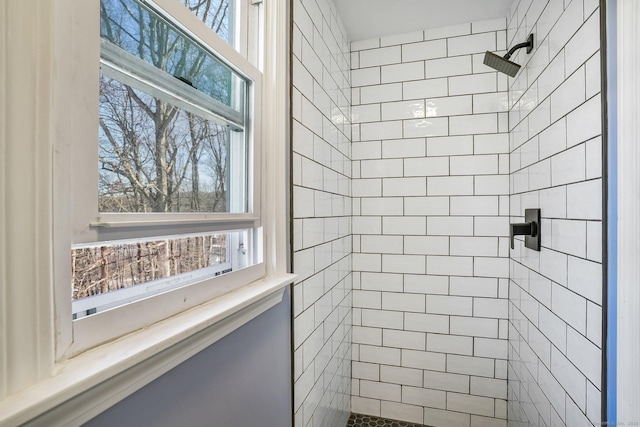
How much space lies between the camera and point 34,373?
14.5 inches

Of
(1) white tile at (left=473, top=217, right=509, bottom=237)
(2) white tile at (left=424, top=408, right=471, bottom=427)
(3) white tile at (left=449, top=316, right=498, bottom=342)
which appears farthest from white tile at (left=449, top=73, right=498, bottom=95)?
(2) white tile at (left=424, top=408, right=471, bottom=427)

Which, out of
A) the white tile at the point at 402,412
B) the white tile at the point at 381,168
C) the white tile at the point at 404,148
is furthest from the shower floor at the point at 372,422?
the white tile at the point at 404,148

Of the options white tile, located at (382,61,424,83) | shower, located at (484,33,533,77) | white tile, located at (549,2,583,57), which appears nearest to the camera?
white tile, located at (549,2,583,57)

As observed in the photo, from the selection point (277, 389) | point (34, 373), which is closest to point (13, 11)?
point (34, 373)

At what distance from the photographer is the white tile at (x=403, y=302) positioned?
1766 millimetres

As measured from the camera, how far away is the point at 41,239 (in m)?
0.38

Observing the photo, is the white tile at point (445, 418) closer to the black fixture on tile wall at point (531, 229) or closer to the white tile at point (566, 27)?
the black fixture on tile wall at point (531, 229)

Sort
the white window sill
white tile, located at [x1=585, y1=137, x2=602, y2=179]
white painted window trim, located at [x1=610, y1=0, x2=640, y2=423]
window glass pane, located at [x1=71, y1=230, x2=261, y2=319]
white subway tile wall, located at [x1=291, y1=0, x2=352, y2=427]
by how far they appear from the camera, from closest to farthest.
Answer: the white window sill
window glass pane, located at [x1=71, y1=230, x2=261, y2=319]
white painted window trim, located at [x1=610, y1=0, x2=640, y2=423]
white tile, located at [x1=585, y1=137, x2=602, y2=179]
white subway tile wall, located at [x1=291, y1=0, x2=352, y2=427]

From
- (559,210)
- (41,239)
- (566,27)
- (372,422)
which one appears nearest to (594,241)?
(559,210)

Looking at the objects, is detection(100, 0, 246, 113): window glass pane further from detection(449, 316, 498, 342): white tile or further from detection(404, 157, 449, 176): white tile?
detection(449, 316, 498, 342): white tile

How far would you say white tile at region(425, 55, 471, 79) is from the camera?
1.69m

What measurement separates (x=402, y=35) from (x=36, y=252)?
1.96 metres

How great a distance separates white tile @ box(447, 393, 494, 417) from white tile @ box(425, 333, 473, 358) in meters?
0.08

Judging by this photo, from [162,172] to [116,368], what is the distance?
357 mm
